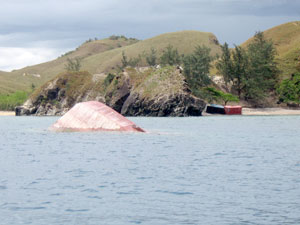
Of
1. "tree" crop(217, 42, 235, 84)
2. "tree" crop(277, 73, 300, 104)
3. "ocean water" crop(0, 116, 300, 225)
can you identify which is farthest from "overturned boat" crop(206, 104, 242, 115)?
"ocean water" crop(0, 116, 300, 225)

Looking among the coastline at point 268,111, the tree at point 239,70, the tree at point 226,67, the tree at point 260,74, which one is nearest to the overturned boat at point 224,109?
the coastline at point 268,111

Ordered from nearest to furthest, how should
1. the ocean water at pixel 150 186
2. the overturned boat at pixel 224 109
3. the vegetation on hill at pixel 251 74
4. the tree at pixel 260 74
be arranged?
the ocean water at pixel 150 186, the overturned boat at pixel 224 109, the tree at pixel 260 74, the vegetation on hill at pixel 251 74

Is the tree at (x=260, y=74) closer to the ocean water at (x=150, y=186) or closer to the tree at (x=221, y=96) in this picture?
the tree at (x=221, y=96)

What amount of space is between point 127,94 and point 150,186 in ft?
308

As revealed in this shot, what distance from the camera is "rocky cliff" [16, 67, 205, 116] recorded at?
101438mm

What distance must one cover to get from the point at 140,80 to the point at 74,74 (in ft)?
86.2

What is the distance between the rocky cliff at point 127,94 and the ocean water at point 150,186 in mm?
68841

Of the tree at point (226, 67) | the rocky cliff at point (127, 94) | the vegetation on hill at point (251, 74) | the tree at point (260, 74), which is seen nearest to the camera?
the rocky cliff at point (127, 94)

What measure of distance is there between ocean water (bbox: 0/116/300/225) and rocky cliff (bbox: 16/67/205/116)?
68.8 meters

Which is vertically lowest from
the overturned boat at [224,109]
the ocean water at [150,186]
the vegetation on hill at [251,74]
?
the ocean water at [150,186]

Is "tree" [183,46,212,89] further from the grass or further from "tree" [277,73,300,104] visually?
the grass

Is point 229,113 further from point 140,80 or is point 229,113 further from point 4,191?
point 4,191

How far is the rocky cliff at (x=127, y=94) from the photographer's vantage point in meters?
101

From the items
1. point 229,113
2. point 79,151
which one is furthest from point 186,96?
point 79,151
